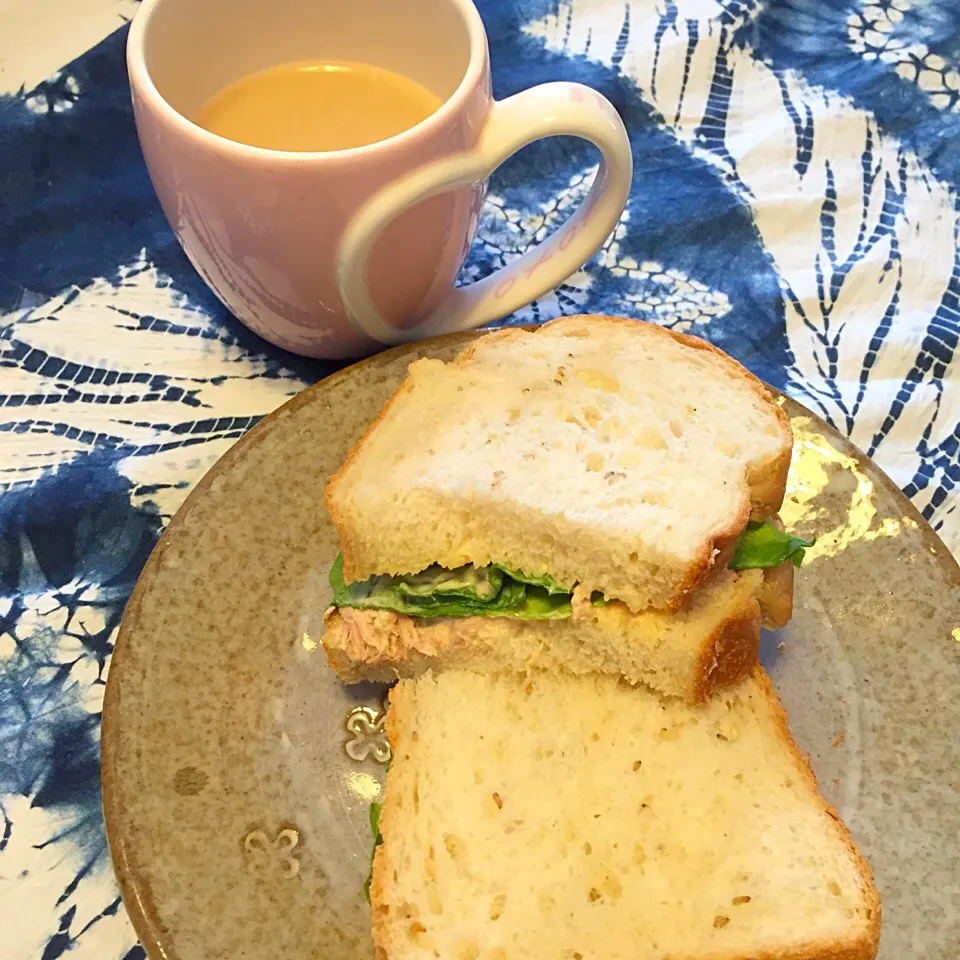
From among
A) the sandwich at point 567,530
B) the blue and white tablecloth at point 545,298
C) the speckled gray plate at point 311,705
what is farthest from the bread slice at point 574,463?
the blue and white tablecloth at point 545,298

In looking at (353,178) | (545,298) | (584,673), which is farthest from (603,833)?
(545,298)

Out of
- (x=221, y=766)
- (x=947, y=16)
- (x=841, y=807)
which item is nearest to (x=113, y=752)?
(x=221, y=766)

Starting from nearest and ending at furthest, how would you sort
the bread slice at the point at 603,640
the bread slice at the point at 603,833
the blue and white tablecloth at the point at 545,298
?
the bread slice at the point at 603,833 → the bread slice at the point at 603,640 → the blue and white tablecloth at the point at 545,298

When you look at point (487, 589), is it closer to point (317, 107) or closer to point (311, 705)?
point (311, 705)

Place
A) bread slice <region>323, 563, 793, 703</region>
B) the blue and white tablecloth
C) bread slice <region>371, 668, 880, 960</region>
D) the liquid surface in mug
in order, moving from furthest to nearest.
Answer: the liquid surface in mug, the blue and white tablecloth, bread slice <region>323, 563, 793, 703</region>, bread slice <region>371, 668, 880, 960</region>

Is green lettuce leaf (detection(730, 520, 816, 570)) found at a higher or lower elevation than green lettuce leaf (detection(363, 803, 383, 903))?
higher

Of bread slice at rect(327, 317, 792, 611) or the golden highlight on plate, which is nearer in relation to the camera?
the golden highlight on plate

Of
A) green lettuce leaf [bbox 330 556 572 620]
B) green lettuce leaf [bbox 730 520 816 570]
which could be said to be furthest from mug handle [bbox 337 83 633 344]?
green lettuce leaf [bbox 730 520 816 570]

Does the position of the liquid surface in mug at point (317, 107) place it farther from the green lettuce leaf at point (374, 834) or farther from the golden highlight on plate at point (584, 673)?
the green lettuce leaf at point (374, 834)

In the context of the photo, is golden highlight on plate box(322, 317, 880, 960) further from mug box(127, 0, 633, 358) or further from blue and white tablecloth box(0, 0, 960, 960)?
blue and white tablecloth box(0, 0, 960, 960)
